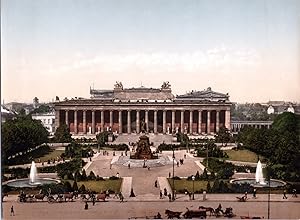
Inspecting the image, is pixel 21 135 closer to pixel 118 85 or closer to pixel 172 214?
pixel 118 85

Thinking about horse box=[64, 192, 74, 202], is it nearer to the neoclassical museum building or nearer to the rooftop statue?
the neoclassical museum building

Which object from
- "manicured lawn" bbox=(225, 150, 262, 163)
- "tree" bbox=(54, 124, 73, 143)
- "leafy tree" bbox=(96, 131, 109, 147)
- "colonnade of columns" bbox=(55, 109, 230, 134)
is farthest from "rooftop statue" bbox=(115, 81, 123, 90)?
"manicured lawn" bbox=(225, 150, 262, 163)

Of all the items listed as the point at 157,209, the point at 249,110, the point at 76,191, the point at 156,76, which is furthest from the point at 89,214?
the point at 249,110

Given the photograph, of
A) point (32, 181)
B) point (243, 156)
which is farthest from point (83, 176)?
point (243, 156)

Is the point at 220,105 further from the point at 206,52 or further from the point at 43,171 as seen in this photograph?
the point at 43,171

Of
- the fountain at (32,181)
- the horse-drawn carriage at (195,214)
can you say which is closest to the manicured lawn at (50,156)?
the fountain at (32,181)

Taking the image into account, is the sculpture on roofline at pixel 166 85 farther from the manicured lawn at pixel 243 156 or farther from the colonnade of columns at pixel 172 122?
the manicured lawn at pixel 243 156
